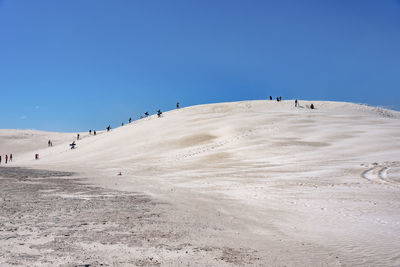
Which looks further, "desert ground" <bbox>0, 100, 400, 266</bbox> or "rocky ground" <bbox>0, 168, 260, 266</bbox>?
"desert ground" <bbox>0, 100, 400, 266</bbox>

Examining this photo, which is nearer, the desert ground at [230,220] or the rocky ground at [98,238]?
the rocky ground at [98,238]

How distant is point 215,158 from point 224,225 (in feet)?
57.3

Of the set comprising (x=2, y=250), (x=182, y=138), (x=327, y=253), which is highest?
(x=182, y=138)

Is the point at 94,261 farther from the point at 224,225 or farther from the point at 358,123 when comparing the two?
the point at 358,123

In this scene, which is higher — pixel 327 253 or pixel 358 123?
pixel 358 123

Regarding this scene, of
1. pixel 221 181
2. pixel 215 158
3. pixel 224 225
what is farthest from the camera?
pixel 215 158

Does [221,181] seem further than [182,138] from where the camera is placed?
No

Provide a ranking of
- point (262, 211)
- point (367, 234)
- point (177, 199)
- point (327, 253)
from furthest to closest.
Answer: point (177, 199), point (262, 211), point (367, 234), point (327, 253)

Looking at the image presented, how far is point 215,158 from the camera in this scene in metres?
24.4

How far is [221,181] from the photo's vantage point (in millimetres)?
14695

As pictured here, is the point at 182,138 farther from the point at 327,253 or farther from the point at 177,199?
the point at 327,253

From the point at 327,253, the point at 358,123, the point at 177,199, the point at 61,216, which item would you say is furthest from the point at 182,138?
the point at 327,253

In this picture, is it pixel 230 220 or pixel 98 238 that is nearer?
pixel 98 238

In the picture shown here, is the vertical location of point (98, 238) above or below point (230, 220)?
above
